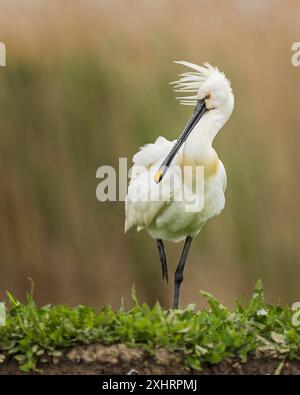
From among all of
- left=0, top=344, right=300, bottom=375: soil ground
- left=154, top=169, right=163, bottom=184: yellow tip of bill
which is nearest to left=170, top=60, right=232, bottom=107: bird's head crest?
left=154, top=169, right=163, bottom=184: yellow tip of bill

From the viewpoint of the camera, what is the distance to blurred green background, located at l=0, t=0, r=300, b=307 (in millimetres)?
7535

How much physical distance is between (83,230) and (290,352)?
2705 millimetres

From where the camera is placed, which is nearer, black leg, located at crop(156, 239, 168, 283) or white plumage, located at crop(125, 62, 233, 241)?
white plumage, located at crop(125, 62, 233, 241)

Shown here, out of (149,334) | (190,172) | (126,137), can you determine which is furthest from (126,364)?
(126,137)

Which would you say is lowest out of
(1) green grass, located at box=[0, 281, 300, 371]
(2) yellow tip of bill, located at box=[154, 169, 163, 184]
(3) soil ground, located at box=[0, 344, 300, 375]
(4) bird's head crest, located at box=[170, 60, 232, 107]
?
(3) soil ground, located at box=[0, 344, 300, 375]

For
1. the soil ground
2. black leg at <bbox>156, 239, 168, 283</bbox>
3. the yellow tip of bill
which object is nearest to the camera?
the soil ground

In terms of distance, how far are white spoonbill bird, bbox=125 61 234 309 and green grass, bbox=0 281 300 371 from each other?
102 centimetres

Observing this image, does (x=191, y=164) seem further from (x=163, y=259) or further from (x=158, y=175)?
(x=163, y=259)

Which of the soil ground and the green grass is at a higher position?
the green grass

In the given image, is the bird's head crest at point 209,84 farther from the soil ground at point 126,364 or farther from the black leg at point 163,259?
the soil ground at point 126,364

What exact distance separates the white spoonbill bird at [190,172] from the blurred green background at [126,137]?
1102mm

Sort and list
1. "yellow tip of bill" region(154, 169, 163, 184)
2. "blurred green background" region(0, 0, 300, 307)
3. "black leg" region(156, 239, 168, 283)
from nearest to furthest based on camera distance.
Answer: "yellow tip of bill" region(154, 169, 163, 184)
"black leg" region(156, 239, 168, 283)
"blurred green background" region(0, 0, 300, 307)

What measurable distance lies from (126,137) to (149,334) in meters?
2.76

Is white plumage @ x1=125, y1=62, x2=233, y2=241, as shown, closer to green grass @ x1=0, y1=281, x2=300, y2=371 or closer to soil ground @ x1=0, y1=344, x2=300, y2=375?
green grass @ x1=0, y1=281, x2=300, y2=371
